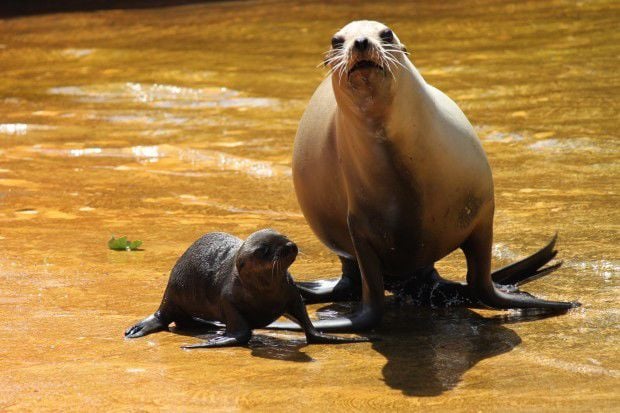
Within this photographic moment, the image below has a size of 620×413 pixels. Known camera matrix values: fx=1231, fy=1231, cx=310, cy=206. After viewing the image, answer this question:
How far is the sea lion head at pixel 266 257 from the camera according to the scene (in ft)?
16.4

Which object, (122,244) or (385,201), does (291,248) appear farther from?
(122,244)

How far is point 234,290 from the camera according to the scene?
201 inches

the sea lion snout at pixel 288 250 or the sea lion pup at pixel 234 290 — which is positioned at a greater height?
the sea lion snout at pixel 288 250

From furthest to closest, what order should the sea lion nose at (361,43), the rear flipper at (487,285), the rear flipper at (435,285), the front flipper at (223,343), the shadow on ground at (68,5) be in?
1. the shadow on ground at (68,5)
2. the rear flipper at (435,285)
3. the rear flipper at (487,285)
4. the front flipper at (223,343)
5. the sea lion nose at (361,43)

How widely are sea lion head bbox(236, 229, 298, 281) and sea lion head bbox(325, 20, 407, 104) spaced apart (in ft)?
2.18

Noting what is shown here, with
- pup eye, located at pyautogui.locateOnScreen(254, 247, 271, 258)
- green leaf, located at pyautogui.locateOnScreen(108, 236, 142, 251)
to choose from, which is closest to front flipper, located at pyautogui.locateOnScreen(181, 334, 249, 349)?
pup eye, located at pyautogui.locateOnScreen(254, 247, 271, 258)

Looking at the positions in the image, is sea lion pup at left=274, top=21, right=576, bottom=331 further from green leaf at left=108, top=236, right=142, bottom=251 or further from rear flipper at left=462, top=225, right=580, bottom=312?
green leaf at left=108, top=236, right=142, bottom=251

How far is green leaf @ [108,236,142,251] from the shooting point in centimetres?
689

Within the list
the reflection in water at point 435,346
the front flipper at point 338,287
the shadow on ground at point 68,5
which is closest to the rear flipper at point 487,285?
the reflection in water at point 435,346

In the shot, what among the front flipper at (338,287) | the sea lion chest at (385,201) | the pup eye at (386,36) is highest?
the pup eye at (386,36)

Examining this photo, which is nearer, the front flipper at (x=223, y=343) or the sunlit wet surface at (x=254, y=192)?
the sunlit wet surface at (x=254, y=192)

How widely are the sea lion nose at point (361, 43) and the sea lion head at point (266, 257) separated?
2.75ft

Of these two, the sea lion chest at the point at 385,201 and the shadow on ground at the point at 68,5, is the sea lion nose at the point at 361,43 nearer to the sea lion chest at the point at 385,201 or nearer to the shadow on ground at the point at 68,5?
the sea lion chest at the point at 385,201

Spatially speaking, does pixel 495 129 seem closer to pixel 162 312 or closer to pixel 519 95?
pixel 519 95
